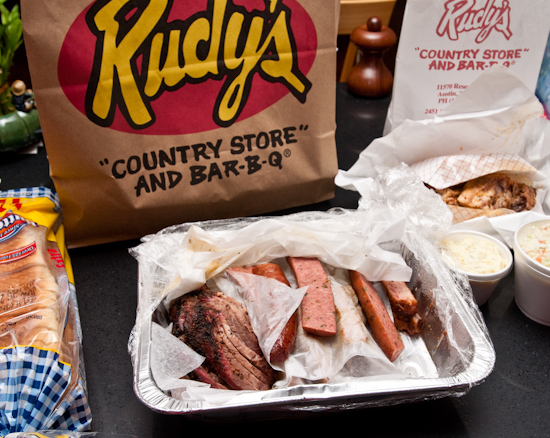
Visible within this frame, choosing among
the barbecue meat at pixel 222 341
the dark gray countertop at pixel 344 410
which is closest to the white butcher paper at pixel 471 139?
the dark gray countertop at pixel 344 410

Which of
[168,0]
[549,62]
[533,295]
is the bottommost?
[533,295]

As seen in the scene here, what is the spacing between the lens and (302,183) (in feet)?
4.61

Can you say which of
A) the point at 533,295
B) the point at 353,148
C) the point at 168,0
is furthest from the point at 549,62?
the point at 168,0

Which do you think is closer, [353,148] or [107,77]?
[107,77]

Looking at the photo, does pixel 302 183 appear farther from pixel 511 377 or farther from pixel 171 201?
pixel 511 377

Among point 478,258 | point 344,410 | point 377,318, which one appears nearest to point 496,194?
point 478,258

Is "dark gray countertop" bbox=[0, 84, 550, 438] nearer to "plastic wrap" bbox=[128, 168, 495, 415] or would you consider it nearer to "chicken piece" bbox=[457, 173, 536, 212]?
"plastic wrap" bbox=[128, 168, 495, 415]

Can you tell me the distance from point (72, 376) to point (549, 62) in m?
1.58

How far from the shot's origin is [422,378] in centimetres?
86

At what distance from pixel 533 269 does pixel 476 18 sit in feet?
2.50

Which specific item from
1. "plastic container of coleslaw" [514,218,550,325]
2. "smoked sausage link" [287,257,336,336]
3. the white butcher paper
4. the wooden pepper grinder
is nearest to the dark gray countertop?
"plastic container of coleslaw" [514,218,550,325]

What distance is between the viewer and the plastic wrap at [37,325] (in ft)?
2.68

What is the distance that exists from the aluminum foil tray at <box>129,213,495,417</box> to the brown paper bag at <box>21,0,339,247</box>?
11.2 inches

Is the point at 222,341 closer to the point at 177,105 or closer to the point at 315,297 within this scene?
the point at 315,297
